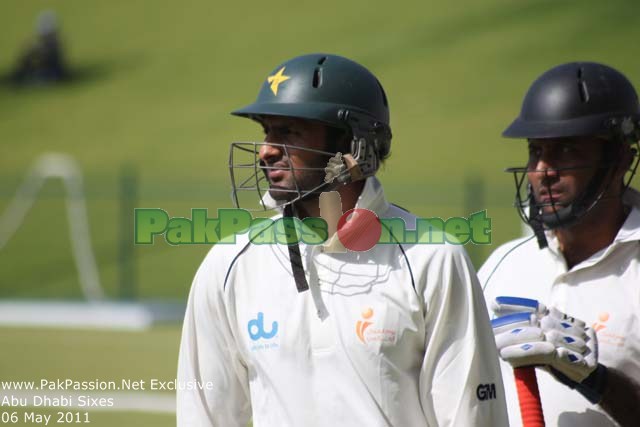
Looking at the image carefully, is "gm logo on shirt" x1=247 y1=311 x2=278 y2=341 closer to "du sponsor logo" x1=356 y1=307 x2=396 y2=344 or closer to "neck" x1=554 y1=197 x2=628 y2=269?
"du sponsor logo" x1=356 y1=307 x2=396 y2=344

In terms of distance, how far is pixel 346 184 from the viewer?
158 inches

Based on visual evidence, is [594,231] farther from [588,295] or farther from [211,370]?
[211,370]

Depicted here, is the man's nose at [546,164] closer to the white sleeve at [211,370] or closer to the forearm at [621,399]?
the forearm at [621,399]

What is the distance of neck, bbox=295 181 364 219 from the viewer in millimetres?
4020

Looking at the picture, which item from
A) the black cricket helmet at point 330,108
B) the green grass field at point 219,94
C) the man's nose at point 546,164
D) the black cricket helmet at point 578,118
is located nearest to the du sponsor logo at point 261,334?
the black cricket helmet at point 330,108

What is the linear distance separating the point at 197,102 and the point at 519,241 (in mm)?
26246

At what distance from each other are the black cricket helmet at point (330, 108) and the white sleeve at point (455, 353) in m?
0.52

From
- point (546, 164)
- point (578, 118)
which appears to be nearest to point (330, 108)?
point (546, 164)

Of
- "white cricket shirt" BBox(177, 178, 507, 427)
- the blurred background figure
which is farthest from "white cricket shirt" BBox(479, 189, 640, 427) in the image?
the blurred background figure

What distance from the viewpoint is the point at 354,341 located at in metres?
3.70

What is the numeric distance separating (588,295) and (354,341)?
128cm

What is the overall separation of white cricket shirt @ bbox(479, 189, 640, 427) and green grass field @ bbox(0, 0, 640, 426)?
42.2 feet

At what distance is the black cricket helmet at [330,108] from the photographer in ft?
12.9

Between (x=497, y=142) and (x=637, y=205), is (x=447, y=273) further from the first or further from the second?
(x=497, y=142)
